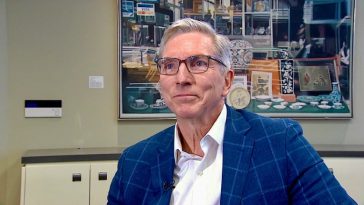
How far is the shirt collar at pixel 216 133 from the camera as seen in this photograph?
1.06 metres

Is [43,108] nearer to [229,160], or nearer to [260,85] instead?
[260,85]

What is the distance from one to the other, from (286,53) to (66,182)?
1.80m

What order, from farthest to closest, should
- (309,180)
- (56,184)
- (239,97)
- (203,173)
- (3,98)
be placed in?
(239,97) < (3,98) < (56,184) < (203,173) < (309,180)

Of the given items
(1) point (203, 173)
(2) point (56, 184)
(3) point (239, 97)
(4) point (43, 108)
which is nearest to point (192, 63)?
(1) point (203, 173)

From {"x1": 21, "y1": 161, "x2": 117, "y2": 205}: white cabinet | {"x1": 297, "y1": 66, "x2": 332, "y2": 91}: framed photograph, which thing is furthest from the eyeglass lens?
{"x1": 297, "y1": 66, "x2": 332, "y2": 91}: framed photograph

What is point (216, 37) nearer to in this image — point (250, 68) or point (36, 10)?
point (250, 68)

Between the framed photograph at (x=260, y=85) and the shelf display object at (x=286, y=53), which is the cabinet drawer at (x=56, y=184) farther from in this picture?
the framed photograph at (x=260, y=85)

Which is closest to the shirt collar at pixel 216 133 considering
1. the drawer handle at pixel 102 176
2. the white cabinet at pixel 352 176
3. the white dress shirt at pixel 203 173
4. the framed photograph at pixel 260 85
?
the white dress shirt at pixel 203 173

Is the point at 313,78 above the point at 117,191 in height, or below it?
above

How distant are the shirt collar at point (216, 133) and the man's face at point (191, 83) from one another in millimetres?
48

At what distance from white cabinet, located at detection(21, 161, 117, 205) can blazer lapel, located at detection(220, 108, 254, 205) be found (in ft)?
4.51

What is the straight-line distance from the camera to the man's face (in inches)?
40.3

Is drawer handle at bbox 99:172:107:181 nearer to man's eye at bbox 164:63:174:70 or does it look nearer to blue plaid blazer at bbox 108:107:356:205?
blue plaid blazer at bbox 108:107:356:205

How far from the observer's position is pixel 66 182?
222cm
